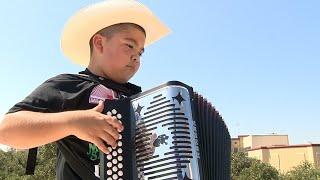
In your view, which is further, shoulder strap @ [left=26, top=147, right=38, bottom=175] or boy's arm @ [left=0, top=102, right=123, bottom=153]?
shoulder strap @ [left=26, top=147, right=38, bottom=175]

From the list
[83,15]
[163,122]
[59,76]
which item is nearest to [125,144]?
[163,122]

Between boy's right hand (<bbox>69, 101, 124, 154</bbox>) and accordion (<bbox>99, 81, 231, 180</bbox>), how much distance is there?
3 cm

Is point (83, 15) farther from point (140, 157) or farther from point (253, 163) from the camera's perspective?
point (253, 163)

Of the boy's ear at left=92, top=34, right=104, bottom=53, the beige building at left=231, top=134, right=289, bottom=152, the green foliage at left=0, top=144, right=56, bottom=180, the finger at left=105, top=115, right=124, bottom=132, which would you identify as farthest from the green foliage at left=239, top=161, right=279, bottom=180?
the finger at left=105, top=115, right=124, bottom=132

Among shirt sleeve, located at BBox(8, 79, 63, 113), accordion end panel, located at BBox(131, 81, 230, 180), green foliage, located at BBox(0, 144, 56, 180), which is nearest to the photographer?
accordion end panel, located at BBox(131, 81, 230, 180)

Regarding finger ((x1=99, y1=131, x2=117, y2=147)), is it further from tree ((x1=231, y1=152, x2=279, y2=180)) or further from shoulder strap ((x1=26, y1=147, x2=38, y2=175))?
tree ((x1=231, y1=152, x2=279, y2=180))

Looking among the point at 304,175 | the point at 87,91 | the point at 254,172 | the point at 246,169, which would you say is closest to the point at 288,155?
the point at 304,175

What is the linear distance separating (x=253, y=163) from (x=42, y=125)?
29.1 m

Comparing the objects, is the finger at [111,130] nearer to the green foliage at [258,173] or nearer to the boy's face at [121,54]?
the boy's face at [121,54]

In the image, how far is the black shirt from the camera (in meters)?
1.96

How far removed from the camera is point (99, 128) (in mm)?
1666

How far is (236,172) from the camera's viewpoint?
29469 millimetres

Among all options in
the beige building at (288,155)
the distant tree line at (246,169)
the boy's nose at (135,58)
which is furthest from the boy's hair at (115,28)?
the beige building at (288,155)

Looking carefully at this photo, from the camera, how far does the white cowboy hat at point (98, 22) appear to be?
2.27 m
